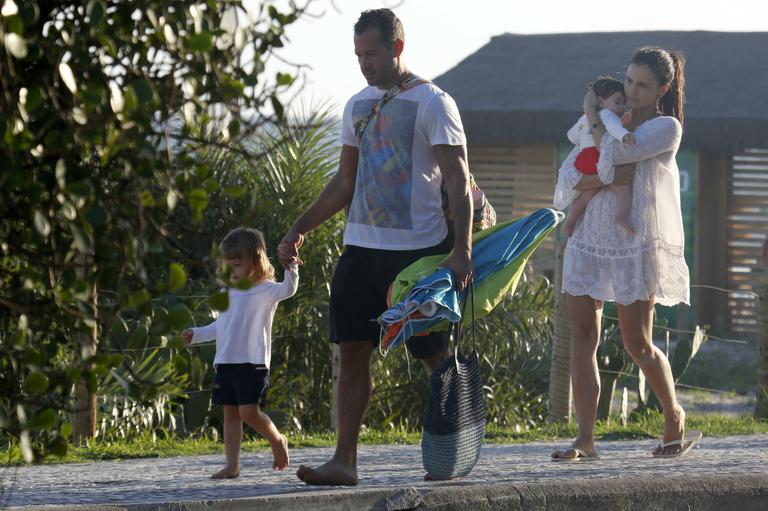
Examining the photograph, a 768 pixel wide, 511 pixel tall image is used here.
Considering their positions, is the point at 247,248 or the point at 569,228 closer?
the point at 247,248

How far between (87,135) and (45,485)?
325 cm

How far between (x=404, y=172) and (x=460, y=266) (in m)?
0.45

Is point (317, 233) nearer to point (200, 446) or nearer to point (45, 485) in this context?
point (200, 446)

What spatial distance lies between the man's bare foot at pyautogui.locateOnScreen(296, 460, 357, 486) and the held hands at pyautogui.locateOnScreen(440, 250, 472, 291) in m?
0.85

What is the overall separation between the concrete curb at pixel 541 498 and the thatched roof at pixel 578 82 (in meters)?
13.8

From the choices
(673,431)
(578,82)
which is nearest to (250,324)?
(673,431)

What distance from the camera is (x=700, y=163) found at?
2006 cm

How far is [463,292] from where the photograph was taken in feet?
19.6

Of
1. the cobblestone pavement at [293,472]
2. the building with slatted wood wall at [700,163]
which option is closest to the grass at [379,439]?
the cobblestone pavement at [293,472]

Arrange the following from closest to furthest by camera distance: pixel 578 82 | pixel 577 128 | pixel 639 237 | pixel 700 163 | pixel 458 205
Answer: pixel 458 205 → pixel 639 237 → pixel 577 128 → pixel 700 163 → pixel 578 82

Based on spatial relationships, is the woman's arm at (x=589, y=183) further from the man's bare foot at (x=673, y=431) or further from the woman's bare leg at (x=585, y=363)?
the man's bare foot at (x=673, y=431)

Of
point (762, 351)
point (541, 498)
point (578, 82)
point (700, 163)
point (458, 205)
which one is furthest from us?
point (578, 82)

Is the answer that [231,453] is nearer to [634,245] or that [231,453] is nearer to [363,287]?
[363,287]

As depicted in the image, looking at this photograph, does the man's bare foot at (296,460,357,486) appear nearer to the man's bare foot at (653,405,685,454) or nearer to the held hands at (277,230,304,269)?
the held hands at (277,230,304,269)
